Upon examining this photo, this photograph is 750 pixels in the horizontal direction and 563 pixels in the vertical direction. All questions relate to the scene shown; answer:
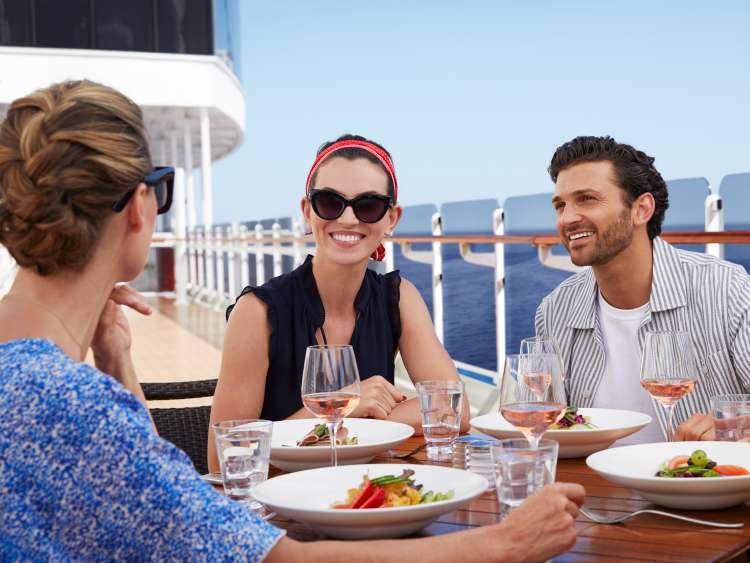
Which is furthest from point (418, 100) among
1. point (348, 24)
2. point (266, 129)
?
point (266, 129)

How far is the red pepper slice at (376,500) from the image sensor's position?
1.38 m

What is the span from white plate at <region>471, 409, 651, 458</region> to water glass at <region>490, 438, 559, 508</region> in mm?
486

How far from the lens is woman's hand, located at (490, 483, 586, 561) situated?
1.17 m

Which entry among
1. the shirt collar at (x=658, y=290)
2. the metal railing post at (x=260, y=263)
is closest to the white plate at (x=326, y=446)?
the shirt collar at (x=658, y=290)

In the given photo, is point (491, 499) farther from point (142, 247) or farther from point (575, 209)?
point (575, 209)

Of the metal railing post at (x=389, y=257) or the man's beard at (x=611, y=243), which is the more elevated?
the man's beard at (x=611, y=243)

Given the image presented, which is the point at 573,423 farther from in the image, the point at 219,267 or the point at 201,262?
the point at 201,262

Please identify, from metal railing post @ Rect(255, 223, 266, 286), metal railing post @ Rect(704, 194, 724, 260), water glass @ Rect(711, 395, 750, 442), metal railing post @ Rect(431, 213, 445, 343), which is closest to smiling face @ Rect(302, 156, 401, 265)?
water glass @ Rect(711, 395, 750, 442)

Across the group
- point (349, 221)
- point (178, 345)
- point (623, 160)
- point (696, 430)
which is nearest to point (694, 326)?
point (623, 160)

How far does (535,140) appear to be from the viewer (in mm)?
57469

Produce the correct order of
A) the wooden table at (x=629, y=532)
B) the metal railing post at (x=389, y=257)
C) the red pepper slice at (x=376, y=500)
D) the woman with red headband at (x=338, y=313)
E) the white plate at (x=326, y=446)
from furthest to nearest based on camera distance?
the metal railing post at (x=389, y=257) → the woman with red headband at (x=338, y=313) → the white plate at (x=326, y=446) → the red pepper slice at (x=376, y=500) → the wooden table at (x=629, y=532)

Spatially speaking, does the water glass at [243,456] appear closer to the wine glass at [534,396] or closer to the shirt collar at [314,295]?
the wine glass at [534,396]

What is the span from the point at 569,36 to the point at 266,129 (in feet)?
65.1

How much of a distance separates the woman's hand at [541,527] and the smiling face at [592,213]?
5.31 ft
